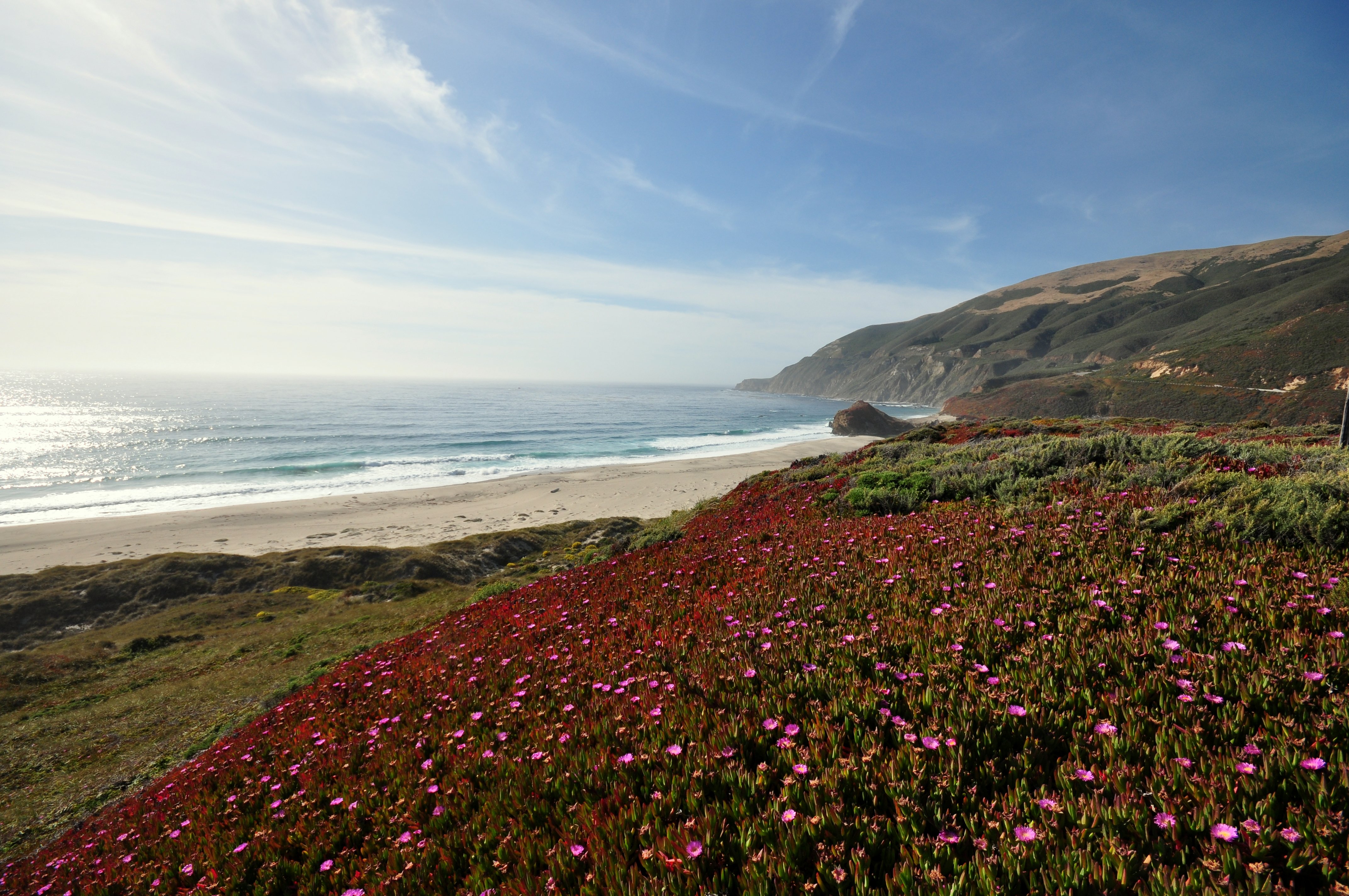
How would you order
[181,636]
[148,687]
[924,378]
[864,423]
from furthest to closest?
[924,378] < [864,423] < [181,636] < [148,687]

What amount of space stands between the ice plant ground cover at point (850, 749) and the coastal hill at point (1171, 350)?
66.9m

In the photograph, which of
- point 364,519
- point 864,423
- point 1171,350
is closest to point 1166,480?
point 364,519

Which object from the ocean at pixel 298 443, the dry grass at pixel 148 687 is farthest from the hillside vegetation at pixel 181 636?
the ocean at pixel 298 443

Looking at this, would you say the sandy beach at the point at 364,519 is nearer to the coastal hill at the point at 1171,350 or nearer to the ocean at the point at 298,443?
the ocean at the point at 298,443

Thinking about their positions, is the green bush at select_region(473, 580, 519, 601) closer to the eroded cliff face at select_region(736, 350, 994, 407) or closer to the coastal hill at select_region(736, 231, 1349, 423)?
the coastal hill at select_region(736, 231, 1349, 423)

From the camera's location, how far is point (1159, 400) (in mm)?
Result: 62000

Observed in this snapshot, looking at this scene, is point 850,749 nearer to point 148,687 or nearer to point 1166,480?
point 1166,480

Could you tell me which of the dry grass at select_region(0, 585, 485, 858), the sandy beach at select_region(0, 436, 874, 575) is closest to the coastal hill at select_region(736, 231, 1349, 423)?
the sandy beach at select_region(0, 436, 874, 575)

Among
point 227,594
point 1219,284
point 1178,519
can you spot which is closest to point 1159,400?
point 1178,519

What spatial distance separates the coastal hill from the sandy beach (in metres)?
54.6

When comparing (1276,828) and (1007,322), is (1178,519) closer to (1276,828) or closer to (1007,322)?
(1276,828)

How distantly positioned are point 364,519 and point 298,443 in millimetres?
37785

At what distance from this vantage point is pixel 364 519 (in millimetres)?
32406

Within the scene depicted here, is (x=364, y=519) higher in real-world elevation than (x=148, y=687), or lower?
lower
